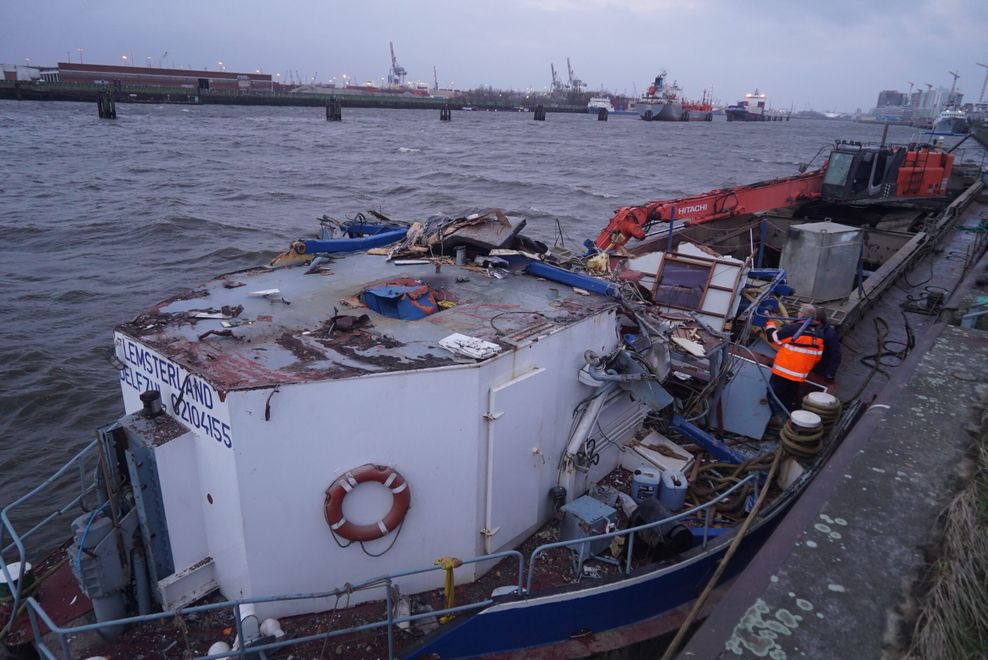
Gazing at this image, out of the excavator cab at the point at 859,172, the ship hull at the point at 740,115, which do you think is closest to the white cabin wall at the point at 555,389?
the excavator cab at the point at 859,172

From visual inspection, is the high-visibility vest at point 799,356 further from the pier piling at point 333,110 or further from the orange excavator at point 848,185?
the pier piling at point 333,110

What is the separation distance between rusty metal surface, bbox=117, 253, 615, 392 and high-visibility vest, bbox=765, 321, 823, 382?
8.64 ft

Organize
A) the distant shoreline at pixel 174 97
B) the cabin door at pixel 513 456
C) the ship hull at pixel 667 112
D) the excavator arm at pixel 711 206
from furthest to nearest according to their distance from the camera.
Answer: the ship hull at pixel 667 112
the distant shoreline at pixel 174 97
the excavator arm at pixel 711 206
the cabin door at pixel 513 456

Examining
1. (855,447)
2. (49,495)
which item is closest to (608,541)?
(855,447)

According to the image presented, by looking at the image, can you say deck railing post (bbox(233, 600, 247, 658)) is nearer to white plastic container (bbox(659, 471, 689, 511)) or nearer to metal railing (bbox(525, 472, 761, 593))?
metal railing (bbox(525, 472, 761, 593))

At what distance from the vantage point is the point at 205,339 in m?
5.81

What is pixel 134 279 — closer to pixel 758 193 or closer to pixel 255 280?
pixel 255 280

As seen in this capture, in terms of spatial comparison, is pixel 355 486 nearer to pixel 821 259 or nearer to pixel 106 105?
pixel 821 259

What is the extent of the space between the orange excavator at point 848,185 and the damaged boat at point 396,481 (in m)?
9.44

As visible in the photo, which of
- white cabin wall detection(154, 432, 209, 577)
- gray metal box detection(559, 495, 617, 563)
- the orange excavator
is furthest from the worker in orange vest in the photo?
the orange excavator

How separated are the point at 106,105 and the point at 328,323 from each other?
80.0 meters

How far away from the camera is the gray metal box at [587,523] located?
6172mm

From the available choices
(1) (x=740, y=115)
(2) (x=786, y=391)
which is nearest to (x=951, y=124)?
(1) (x=740, y=115)

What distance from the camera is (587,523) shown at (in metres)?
6.17
